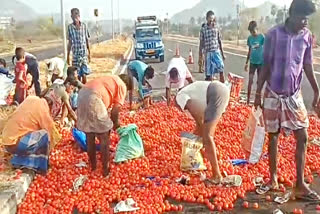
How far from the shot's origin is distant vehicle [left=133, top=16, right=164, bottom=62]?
29.4 meters

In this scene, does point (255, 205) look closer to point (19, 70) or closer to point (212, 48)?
point (19, 70)

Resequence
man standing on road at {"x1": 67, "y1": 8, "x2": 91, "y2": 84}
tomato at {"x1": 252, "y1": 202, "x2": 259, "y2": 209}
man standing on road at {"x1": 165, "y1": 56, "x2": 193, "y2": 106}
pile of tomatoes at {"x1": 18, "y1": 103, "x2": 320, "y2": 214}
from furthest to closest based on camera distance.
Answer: man standing on road at {"x1": 67, "y1": 8, "x2": 91, "y2": 84}
man standing on road at {"x1": 165, "y1": 56, "x2": 193, "y2": 106}
pile of tomatoes at {"x1": 18, "y1": 103, "x2": 320, "y2": 214}
tomato at {"x1": 252, "y1": 202, "x2": 259, "y2": 209}

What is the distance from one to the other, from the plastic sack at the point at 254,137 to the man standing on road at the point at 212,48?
568 cm

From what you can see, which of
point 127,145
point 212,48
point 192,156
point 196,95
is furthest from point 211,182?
point 212,48

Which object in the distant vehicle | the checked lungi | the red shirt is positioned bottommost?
the distant vehicle

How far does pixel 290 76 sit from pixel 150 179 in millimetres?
2204

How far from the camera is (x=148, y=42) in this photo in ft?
96.9

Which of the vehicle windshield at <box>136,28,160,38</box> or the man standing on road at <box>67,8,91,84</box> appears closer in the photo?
the man standing on road at <box>67,8,91,84</box>

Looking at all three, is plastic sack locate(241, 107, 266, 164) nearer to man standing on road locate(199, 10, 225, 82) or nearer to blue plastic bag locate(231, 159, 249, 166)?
blue plastic bag locate(231, 159, 249, 166)

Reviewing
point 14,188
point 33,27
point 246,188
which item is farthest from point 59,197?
point 33,27

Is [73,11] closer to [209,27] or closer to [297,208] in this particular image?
[209,27]

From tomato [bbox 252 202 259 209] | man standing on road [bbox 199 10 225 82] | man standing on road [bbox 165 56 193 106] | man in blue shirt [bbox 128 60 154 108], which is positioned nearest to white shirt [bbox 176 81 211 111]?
tomato [bbox 252 202 259 209]

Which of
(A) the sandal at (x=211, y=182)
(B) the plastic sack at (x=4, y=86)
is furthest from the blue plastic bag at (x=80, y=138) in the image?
(B) the plastic sack at (x=4, y=86)

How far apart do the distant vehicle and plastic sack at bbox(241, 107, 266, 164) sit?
22.9 meters
